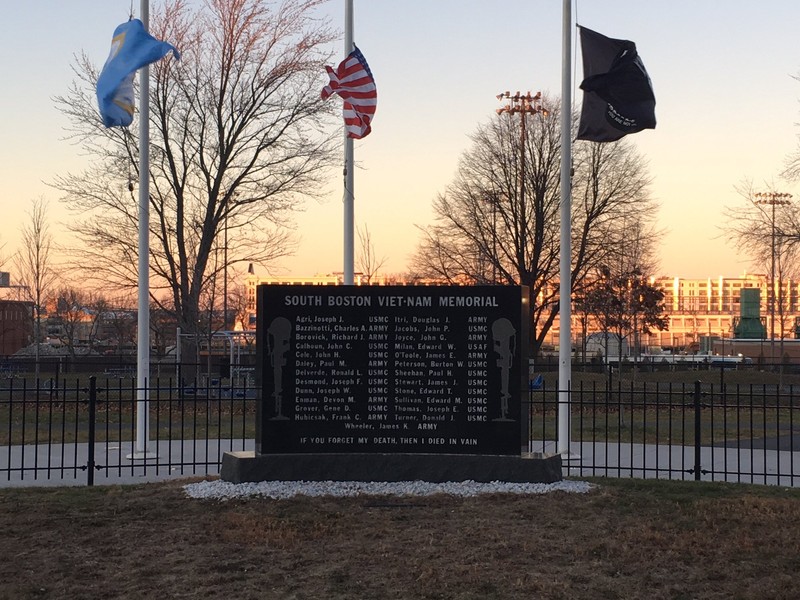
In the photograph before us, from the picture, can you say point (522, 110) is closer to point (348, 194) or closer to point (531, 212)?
point (531, 212)

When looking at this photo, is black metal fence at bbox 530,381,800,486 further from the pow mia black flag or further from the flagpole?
the pow mia black flag

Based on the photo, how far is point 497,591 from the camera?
6.93m

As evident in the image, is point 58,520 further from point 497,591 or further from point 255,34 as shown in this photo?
point 255,34

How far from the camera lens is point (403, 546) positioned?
8273 mm

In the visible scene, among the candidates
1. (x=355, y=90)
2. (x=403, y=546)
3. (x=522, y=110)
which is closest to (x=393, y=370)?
(x=403, y=546)

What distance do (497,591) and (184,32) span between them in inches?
920

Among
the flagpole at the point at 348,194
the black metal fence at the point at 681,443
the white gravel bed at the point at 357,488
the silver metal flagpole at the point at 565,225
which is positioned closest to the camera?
the white gravel bed at the point at 357,488

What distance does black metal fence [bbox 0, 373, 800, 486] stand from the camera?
12547mm

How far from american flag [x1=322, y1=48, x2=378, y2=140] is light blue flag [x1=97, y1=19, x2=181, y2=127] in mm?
2302

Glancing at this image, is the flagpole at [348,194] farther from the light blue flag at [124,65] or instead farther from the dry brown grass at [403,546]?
the dry brown grass at [403,546]

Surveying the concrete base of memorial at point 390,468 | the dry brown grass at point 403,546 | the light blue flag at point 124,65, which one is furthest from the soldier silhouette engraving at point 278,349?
the light blue flag at point 124,65

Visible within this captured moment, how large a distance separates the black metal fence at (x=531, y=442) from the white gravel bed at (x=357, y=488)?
1.10m

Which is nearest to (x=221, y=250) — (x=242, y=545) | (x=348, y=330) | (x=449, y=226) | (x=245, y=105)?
(x=245, y=105)

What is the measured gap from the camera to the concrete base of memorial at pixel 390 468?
437 inches
